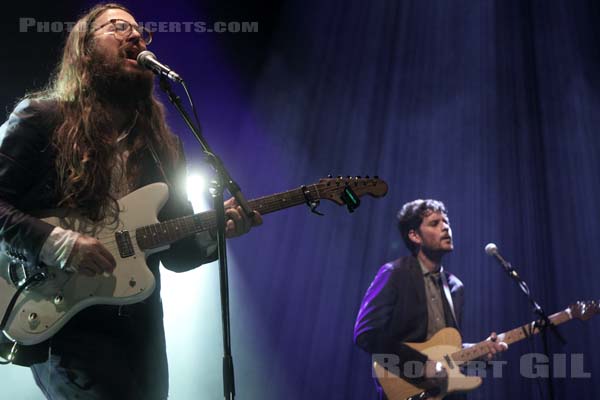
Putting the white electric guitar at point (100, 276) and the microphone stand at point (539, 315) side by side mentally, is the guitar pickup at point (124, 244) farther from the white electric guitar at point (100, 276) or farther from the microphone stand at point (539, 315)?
the microphone stand at point (539, 315)

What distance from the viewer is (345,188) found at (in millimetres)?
2961

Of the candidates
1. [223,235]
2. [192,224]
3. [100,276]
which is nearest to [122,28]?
[192,224]

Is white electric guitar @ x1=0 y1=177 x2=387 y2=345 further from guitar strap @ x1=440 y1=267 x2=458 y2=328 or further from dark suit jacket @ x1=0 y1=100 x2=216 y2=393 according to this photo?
guitar strap @ x1=440 y1=267 x2=458 y2=328

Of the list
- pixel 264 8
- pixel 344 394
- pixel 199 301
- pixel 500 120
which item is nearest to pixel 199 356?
pixel 199 301

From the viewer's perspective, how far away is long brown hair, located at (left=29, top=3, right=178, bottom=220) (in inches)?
86.4

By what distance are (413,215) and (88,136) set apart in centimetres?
360

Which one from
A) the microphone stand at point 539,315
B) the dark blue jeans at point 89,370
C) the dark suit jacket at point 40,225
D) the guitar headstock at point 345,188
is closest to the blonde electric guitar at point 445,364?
the microphone stand at point 539,315

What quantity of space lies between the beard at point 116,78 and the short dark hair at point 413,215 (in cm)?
330

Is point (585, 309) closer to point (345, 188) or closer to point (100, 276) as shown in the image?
point (345, 188)

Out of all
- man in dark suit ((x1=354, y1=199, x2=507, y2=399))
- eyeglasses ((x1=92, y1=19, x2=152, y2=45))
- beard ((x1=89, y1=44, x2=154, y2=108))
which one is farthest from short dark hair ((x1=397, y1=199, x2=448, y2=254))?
eyeglasses ((x1=92, y1=19, x2=152, y2=45))

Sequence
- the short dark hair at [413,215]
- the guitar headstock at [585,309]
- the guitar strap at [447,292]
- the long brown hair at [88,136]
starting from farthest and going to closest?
the short dark hair at [413,215], the guitar headstock at [585,309], the guitar strap at [447,292], the long brown hair at [88,136]

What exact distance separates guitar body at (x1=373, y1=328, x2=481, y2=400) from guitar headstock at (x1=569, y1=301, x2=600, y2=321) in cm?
110

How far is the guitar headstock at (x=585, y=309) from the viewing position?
199 inches

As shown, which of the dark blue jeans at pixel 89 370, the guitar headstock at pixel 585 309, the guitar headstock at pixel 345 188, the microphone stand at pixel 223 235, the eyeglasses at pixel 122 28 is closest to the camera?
the microphone stand at pixel 223 235
